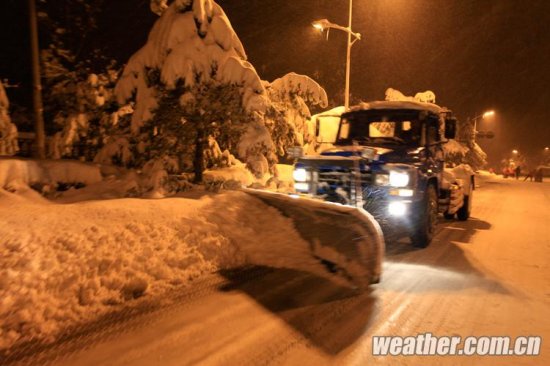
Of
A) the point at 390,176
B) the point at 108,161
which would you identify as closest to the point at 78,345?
the point at 390,176

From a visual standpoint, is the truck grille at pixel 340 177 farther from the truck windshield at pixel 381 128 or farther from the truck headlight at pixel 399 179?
the truck windshield at pixel 381 128

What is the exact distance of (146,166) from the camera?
11.2 meters

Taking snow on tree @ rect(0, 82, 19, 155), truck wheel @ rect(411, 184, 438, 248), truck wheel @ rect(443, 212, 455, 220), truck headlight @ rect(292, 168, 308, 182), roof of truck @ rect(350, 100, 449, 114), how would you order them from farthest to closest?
snow on tree @ rect(0, 82, 19, 155) → truck wheel @ rect(443, 212, 455, 220) → roof of truck @ rect(350, 100, 449, 114) → truck headlight @ rect(292, 168, 308, 182) → truck wheel @ rect(411, 184, 438, 248)

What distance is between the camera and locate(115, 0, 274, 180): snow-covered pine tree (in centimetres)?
1041

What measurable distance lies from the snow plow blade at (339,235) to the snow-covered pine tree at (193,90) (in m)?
4.60

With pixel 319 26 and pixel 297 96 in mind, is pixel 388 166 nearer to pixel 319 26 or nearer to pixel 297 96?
pixel 297 96

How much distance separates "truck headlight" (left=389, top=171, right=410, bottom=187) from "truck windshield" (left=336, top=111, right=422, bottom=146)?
4.08 ft

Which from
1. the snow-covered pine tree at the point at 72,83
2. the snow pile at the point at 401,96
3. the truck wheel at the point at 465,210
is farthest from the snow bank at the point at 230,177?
the snow pile at the point at 401,96

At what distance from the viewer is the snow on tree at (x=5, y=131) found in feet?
36.2

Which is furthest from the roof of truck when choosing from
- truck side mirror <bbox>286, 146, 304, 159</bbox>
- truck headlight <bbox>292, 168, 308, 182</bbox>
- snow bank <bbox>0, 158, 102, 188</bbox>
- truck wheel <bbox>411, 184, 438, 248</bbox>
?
snow bank <bbox>0, 158, 102, 188</bbox>

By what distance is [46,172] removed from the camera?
9125 mm

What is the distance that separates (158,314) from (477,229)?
26.7 feet

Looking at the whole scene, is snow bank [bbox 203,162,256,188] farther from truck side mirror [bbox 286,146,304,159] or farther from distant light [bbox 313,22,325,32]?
distant light [bbox 313,22,325,32]

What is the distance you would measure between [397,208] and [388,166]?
2.28ft
